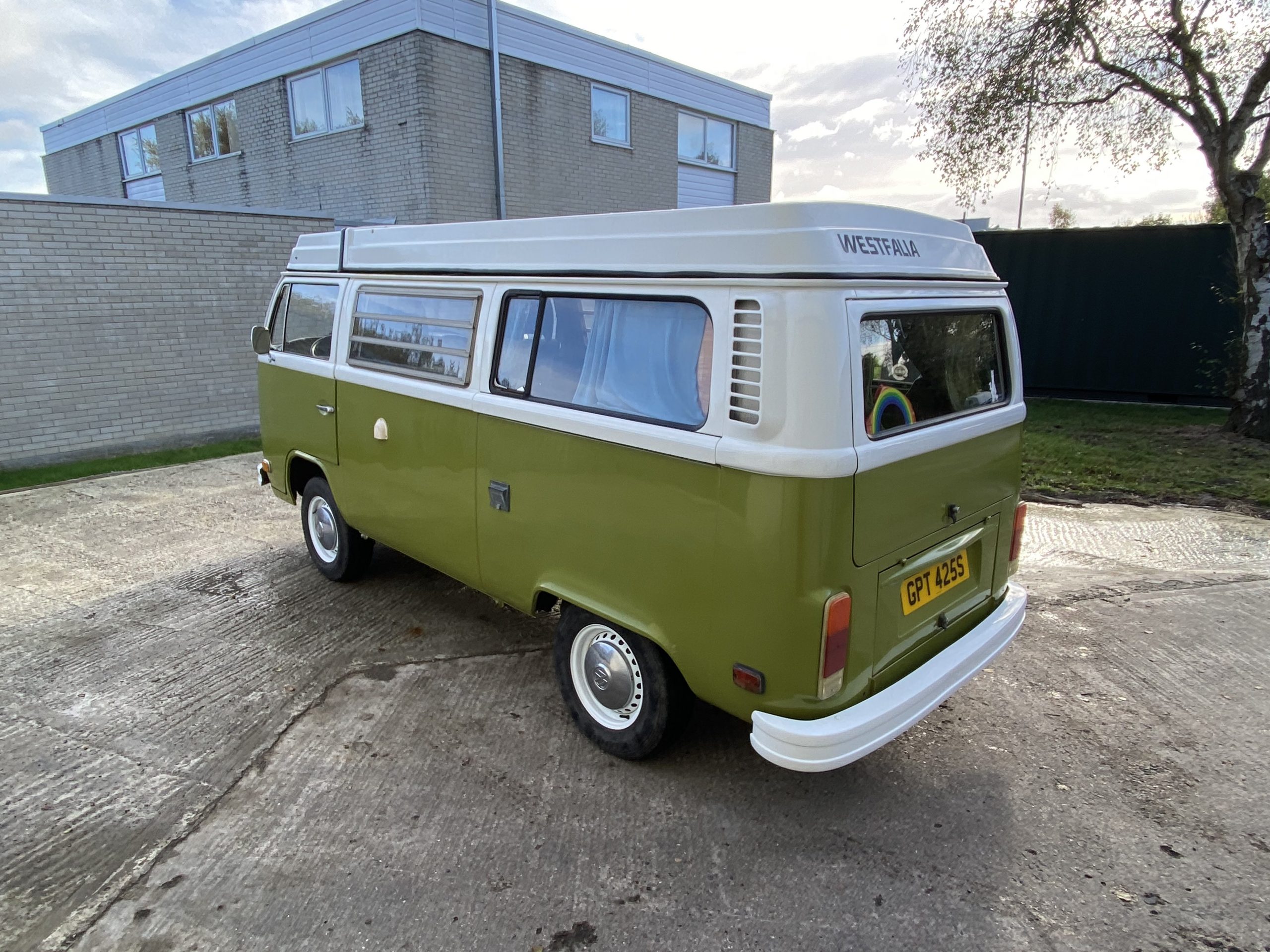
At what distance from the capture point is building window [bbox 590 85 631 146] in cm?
1402

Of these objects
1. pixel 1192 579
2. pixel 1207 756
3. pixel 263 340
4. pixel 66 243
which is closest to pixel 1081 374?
pixel 1192 579

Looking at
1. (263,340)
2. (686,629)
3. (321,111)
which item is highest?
(321,111)

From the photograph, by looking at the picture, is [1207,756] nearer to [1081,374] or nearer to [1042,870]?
[1042,870]

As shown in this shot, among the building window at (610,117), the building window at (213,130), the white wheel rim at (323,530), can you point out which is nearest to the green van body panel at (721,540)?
the white wheel rim at (323,530)

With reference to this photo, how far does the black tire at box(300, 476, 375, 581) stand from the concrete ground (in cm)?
29

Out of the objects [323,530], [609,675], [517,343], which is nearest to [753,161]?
[323,530]

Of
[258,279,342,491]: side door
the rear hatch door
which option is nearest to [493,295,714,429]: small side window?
the rear hatch door

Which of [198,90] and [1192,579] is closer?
[1192,579]

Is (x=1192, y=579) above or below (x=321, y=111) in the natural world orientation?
below

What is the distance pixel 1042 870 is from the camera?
2637 mm

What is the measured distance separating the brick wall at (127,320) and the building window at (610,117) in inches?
252

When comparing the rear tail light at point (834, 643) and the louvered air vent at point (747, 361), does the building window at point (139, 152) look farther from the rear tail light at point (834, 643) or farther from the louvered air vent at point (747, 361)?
the rear tail light at point (834, 643)

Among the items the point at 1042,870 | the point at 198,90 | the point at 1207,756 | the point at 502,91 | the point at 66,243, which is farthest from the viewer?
the point at 198,90

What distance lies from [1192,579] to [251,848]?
5.54 meters
